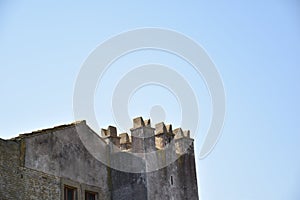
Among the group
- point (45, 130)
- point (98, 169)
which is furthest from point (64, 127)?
point (98, 169)

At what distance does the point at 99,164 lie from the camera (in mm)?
20031

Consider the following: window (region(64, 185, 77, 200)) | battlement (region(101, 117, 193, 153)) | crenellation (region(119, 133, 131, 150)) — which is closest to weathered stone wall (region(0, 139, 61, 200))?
window (region(64, 185, 77, 200))

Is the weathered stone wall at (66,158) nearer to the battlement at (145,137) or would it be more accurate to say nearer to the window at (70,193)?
the window at (70,193)

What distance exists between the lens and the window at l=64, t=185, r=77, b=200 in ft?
59.9

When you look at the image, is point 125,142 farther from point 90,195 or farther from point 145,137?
point 90,195

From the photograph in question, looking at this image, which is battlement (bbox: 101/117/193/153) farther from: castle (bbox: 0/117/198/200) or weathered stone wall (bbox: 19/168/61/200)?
weathered stone wall (bbox: 19/168/61/200)

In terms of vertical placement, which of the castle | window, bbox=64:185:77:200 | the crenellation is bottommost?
window, bbox=64:185:77:200

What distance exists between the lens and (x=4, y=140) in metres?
16.4

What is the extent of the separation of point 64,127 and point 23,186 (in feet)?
9.57

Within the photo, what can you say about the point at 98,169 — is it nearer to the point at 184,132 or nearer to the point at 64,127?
the point at 64,127

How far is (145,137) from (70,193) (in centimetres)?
341

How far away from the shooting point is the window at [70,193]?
18.3 m

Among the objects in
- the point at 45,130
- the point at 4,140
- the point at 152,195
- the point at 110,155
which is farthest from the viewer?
the point at 110,155

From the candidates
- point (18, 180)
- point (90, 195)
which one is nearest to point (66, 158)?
→ point (90, 195)
